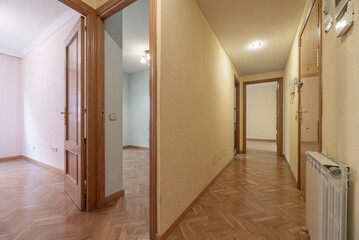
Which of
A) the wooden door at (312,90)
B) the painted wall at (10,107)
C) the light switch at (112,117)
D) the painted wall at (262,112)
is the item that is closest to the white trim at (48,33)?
the painted wall at (10,107)

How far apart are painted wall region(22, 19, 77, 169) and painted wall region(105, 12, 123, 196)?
145 cm

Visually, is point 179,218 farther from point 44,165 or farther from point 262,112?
point 262,112

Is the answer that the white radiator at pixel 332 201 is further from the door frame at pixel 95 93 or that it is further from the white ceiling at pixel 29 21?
the white ceiling at pixel 29 21

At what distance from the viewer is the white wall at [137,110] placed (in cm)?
575

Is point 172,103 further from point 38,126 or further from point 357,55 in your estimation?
point 38,126

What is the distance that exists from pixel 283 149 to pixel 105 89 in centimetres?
494

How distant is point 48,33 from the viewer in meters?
3.31

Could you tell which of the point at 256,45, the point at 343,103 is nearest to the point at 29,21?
the point at 256,45

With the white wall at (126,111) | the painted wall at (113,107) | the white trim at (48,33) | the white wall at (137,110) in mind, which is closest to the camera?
the painted wall at (113,107)

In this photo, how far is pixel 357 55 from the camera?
883 mm

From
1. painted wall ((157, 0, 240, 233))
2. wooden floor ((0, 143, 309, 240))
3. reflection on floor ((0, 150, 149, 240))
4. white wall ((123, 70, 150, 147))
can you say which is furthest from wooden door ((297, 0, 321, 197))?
white wall ((123, 70, 150, 147))

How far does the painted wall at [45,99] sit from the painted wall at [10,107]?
183 millimetres

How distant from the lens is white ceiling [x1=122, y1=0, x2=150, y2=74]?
257 centimetres

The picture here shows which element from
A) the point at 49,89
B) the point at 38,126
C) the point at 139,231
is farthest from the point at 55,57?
the point at 139,231
